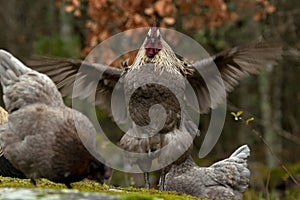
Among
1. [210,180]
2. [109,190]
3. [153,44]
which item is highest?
[153,44]

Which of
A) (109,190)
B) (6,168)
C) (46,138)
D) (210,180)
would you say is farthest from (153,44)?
(46,138)

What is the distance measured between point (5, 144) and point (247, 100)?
791 inches

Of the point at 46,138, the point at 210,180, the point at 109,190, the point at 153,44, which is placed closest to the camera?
the point at 46,138

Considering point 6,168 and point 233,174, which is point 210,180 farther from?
point 6,168

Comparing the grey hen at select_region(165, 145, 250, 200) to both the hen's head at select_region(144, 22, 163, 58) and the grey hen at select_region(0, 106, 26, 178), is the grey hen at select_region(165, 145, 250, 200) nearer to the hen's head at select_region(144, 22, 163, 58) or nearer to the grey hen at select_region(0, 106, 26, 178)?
the hen's head at select_region(144, 22, 163, 58)

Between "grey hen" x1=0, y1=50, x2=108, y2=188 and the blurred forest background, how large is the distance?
778 centimetres

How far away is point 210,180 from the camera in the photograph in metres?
8.34

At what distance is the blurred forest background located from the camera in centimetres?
1473

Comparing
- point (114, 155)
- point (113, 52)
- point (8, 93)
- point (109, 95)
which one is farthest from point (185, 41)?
point (8, 93)

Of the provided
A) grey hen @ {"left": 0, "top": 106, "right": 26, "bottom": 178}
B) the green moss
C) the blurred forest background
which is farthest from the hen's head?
the blurred forest background

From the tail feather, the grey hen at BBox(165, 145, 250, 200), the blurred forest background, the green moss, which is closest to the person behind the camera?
the green moss

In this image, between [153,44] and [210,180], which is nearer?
[153,44]

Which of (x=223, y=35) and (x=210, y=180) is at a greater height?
(x=223, y=35)

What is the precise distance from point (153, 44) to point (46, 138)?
3.05m
